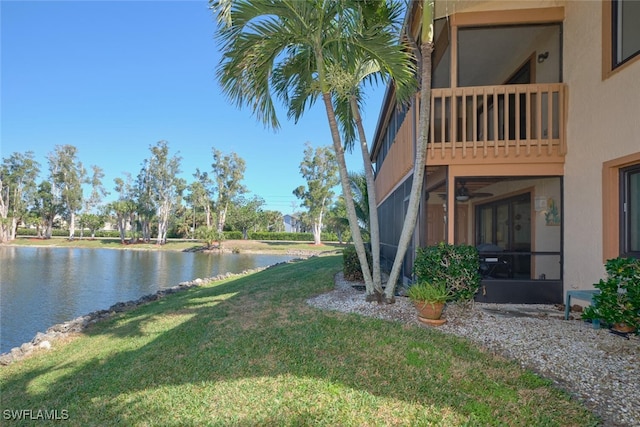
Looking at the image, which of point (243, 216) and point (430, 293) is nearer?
point (430, 293)

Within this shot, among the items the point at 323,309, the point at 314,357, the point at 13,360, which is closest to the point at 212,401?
the point at 314,357

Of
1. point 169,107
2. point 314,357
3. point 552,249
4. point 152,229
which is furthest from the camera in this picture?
point 152,229

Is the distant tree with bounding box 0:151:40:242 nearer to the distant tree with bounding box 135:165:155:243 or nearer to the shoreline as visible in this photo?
the distant tree with bounding box 135:165:155:243

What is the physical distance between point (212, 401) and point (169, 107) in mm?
26234

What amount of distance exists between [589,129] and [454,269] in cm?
314

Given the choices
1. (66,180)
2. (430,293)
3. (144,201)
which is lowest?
(430,293)

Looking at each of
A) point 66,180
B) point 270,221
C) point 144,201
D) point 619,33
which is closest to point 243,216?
point 270,221

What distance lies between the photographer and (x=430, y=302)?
454 centimetres

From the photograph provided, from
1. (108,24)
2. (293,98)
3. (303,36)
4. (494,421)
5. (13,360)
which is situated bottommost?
(13,360)

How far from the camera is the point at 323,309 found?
18.4ft

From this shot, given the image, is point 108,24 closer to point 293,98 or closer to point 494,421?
point 293,98

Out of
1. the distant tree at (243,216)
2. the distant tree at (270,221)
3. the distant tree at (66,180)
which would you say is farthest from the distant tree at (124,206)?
the distant tree at (270,221)

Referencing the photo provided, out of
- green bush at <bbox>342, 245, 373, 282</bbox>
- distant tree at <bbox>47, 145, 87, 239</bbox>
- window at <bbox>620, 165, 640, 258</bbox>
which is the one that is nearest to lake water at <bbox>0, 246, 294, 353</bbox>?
green bush at <bbox>342, 245, 373, 282</bbox>

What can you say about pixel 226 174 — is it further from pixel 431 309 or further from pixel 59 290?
pixel 431 309
